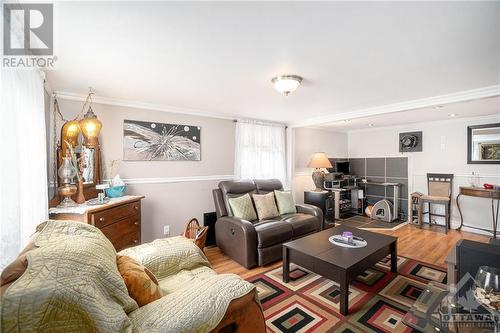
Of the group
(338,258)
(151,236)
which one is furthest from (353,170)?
(151,236)

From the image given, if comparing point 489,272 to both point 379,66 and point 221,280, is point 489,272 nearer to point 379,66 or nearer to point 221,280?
point 221,280

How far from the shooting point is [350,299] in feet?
7.52

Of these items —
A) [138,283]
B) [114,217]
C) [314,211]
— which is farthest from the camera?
[314,211]

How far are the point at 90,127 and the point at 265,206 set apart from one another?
2552 mm

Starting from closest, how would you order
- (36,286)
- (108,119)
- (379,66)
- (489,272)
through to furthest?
(36,286) → (489,272) → (379,66) → (108,119)

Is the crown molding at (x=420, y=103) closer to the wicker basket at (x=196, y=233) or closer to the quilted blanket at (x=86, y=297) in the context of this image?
the wicker basket at (x=196, y=233)

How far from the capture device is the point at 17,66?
1.52 metres

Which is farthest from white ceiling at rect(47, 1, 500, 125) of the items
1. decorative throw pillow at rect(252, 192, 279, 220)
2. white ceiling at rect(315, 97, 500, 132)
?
decorative throw pillow at rect(252, 192, 279, 220)

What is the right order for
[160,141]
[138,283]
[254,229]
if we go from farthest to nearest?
[160,141] → [254,229] → [138,283]

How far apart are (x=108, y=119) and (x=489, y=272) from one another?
3878mm

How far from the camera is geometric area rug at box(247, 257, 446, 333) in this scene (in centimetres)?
194

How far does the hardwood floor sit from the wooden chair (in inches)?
11.3

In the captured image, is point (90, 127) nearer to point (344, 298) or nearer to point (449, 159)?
point (344, 298)

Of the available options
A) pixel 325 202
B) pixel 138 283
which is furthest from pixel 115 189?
pixel 325 202
